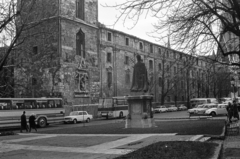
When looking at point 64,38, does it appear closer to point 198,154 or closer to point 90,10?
point 90,10

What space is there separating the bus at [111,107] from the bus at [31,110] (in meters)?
9.00

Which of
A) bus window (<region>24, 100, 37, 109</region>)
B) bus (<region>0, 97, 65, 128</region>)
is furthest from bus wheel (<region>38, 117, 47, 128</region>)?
bus window (<region>24, 100, 37, 109</region>)

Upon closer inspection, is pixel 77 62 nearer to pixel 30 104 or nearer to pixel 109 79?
pixel 109 79

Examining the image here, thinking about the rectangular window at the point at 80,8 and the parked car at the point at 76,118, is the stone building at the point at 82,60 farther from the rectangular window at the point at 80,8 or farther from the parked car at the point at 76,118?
the parked car at the point at 76,118

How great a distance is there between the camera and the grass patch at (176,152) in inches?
337

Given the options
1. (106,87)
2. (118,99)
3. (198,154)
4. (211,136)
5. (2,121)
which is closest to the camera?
(198,154)

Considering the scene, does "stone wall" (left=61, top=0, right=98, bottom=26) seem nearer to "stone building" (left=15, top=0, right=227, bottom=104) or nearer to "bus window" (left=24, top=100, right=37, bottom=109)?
"stone building" (left=15, top=0, right=227, bottom=104)

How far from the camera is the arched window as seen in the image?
43.3m

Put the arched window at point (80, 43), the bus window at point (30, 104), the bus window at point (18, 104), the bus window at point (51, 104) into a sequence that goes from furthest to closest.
A: the arched window at point (80, 43) < the bus window at point (51, 104) < the bus window at point (30, 104) < the bus window at point (18, 104)

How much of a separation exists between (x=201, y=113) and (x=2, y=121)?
970 inches

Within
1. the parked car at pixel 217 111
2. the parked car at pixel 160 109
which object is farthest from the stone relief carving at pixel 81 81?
the parked car at pixel 217 111

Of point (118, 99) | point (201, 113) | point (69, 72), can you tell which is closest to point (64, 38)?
point (69, 72)

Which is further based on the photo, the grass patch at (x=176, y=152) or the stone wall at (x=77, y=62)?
the stone wall at (x=77, y=62)

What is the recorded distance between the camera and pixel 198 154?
877 centimetres
